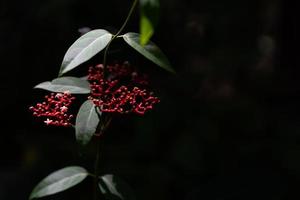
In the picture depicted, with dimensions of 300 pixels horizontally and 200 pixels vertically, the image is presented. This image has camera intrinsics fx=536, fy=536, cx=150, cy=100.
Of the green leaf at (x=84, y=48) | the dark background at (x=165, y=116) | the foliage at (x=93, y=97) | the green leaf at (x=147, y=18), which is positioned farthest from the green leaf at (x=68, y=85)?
the dark background at (x=165, y=116)

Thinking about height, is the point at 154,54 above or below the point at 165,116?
above

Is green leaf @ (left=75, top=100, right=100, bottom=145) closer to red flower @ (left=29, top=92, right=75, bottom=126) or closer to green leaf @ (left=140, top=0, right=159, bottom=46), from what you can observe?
red flower @ (left=29, top=92, right=75, bottom=126)

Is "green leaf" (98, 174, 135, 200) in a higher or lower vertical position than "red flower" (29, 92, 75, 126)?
lower

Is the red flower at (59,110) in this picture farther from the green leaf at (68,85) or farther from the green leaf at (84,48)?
the green leaf at (84,48)

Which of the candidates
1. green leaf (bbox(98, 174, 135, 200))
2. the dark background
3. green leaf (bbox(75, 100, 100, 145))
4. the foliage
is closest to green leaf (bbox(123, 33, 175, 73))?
the foliage

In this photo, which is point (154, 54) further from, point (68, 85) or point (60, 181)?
point (60, 181)

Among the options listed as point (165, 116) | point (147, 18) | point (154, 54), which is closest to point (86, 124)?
point (154, 54)
